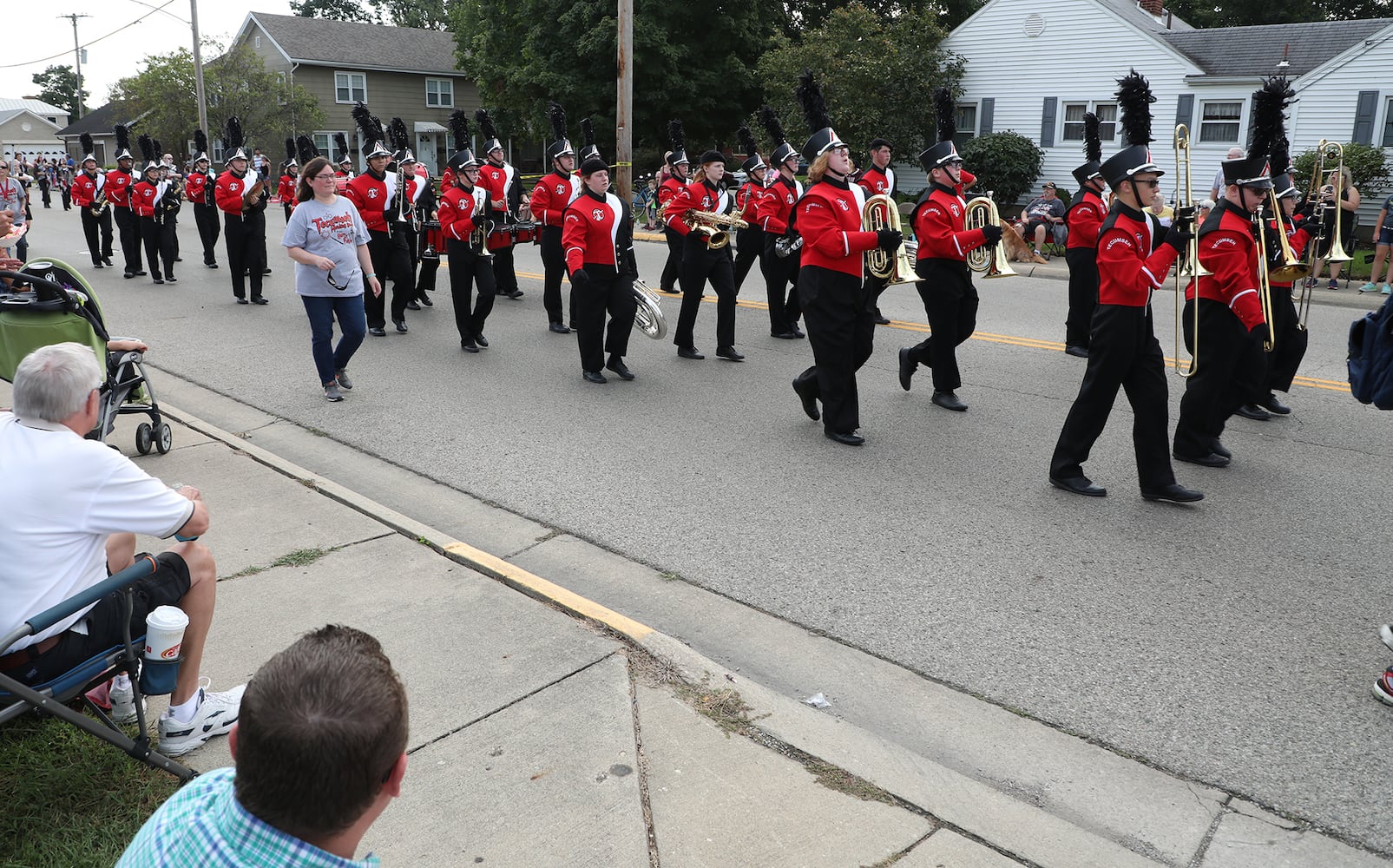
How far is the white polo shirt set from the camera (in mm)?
3020

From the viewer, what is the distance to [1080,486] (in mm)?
6516

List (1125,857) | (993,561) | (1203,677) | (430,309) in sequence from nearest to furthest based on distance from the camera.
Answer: (1125,857), (1203,677), (993,561), (430,309)

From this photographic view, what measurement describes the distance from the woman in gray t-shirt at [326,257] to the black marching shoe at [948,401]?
4796 mm

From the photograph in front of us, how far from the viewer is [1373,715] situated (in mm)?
3998

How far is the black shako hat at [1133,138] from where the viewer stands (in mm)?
6239

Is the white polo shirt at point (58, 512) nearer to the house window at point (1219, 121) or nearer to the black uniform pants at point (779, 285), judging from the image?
the black uniform pants at point (779, 285)

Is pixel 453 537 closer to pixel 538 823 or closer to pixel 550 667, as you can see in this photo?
pixel 550 667

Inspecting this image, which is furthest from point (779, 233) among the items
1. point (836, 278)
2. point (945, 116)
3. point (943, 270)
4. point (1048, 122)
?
point (1048, 122)

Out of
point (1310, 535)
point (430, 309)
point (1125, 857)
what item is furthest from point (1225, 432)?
point (430, 309)

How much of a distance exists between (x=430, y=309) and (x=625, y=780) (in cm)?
1139

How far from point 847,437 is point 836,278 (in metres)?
1.14

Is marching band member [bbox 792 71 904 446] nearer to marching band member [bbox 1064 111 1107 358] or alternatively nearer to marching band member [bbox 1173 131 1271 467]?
marching band member [bbox 1173 131 1271 467]

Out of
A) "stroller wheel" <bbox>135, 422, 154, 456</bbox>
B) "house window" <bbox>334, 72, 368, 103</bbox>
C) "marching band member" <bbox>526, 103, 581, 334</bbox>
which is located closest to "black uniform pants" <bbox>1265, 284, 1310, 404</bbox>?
"marching band member" <bbox>526, 103, 581, 334</bbox>

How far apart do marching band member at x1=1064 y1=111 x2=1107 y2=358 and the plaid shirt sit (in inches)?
361
